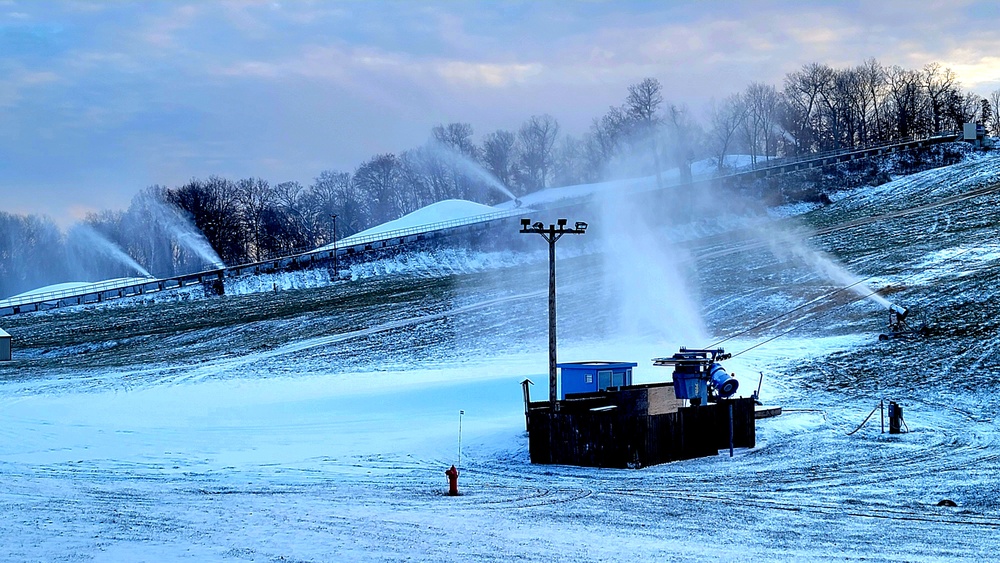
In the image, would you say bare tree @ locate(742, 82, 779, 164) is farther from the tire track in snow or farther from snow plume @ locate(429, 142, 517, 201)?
the tire track in snow

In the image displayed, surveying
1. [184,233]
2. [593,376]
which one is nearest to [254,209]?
[184,233]

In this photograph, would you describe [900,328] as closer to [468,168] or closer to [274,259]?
[274,259]

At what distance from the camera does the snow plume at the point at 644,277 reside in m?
64.0

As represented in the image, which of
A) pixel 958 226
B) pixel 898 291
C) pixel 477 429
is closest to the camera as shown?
pixel 477 429

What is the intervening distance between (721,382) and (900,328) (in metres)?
22.6

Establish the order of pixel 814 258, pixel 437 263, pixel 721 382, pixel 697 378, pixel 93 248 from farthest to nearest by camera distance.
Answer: pixel 93 248 → pixel 437 263 → pixel 814 258 → pixel 697 378 → pixel 721 382

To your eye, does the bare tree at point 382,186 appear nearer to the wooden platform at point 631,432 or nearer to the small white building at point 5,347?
the small white building at point 5,347

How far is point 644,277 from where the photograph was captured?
79875mm

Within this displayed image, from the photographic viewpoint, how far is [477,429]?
3762cm

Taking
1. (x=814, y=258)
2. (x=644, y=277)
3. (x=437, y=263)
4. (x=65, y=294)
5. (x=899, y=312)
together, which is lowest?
(x=899, y=312)

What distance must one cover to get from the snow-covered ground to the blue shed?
10.5ft

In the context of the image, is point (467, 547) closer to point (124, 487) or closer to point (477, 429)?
point (124, 487)

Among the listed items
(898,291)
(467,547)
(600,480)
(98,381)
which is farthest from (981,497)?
(98,381)

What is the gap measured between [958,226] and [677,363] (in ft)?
177
